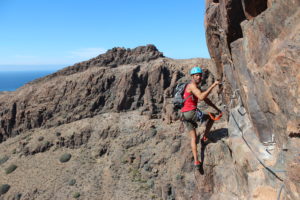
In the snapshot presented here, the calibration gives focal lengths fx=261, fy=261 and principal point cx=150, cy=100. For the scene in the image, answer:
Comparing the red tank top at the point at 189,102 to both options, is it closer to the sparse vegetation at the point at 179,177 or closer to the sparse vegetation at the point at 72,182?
the sparse vegetation at the point at 179,177

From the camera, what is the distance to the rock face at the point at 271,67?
517 cm

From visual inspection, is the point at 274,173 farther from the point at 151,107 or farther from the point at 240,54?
the point at 151,107

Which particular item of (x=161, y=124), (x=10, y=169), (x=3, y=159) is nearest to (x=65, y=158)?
(x=10, y=169)

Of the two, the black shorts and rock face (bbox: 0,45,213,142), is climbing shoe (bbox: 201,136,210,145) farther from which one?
rock face (bbox: 0,45,213,142)

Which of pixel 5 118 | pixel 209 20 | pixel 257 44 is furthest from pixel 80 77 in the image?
pixel 257 44

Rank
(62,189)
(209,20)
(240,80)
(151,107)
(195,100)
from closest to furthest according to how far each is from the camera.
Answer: (240,80)
(195,100)
(209,20)
(62,189)
(151,107)

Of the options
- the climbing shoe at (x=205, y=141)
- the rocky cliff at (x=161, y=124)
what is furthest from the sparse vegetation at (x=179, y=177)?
the climbing shoe at (x=205, y=141)

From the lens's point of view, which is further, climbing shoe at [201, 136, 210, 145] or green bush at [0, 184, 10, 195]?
→ green bush at [0, 184, 10, 195]

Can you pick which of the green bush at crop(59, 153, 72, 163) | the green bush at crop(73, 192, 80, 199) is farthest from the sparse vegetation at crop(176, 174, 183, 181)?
the green bush at crop(59, 153, 72, 163)

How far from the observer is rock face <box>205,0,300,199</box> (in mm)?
5172

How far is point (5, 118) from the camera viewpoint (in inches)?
2094

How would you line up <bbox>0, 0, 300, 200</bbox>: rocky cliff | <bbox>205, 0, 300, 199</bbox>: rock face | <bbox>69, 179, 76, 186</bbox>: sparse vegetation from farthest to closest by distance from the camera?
1. <bbox>69, 179, 76, 186</bbox>: sparse vegetation
2. <bbox>0, 0, 300, 200</bbox>: rocky cliff
3. <bbox>205, 0, 300, 199</bbox>: rock face

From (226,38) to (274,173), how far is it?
5.51m

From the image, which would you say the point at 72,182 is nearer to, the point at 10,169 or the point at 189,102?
the point at 10,169
